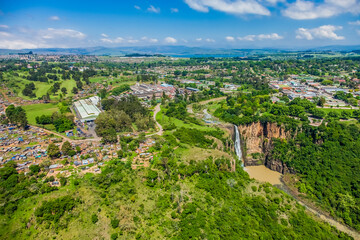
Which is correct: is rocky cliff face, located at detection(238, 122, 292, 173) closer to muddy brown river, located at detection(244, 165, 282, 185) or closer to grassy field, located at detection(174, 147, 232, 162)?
muddy brown river, located at detection(244, 165, 282, 185)

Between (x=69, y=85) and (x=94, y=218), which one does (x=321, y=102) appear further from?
(x=69, y=85)

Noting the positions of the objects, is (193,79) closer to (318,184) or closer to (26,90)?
(26,90)

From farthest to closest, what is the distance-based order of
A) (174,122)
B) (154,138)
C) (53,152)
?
1. (174,122)
2. (154,138)
3. (53,152)

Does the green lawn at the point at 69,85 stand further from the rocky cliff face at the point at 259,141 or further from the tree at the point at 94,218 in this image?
the tree at the point at 94,218

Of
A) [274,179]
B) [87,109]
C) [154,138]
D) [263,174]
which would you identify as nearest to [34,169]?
[154,138]

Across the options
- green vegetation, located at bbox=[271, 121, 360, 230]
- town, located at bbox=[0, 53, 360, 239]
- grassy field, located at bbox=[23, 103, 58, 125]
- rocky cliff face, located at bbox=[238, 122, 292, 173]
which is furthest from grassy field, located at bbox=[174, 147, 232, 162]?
grassy field, located at bbox=[23, 103, 58, 125]

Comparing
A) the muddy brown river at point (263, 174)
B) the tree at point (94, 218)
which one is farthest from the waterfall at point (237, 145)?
the tree at point (94, 218)
